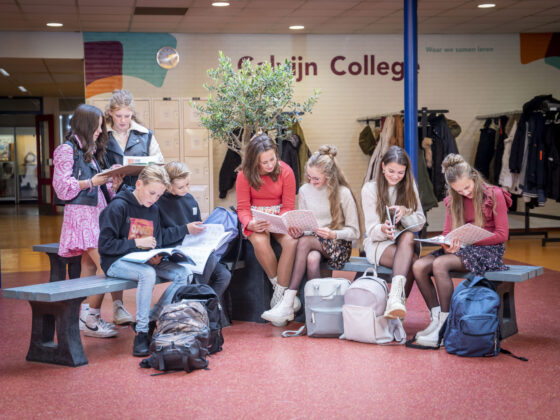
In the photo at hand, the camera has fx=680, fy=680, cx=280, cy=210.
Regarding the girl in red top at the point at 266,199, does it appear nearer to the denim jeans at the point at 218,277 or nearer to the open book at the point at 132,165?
the denim jeans at the point at 218,277

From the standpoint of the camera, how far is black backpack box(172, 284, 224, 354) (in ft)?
11.9

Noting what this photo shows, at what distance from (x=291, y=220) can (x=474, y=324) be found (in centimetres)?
125

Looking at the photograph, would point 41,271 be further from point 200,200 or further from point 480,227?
point 480,227

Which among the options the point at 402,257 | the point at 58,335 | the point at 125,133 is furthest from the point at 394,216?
the point at 58,335

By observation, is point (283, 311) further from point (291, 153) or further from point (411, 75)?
point (291, 153)

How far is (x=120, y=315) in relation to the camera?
4.41m

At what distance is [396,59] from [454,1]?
6.04ft

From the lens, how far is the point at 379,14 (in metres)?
8.00

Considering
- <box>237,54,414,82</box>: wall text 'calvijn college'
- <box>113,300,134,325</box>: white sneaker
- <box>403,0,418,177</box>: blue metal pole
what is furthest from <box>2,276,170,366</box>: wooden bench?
<box>237,54,414,82</box>: wall text 'calvijn college'

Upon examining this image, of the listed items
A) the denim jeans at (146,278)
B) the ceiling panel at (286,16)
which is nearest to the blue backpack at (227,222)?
the denim jeans at (146,278)

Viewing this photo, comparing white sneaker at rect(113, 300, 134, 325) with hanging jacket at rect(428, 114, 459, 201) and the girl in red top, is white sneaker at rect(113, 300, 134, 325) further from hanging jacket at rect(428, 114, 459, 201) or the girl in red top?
hanging jacket at rect(428, 114, 459, 201)

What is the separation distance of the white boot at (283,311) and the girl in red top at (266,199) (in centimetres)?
6

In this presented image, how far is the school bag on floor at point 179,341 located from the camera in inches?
130

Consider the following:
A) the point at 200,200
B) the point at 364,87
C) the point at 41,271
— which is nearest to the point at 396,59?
the point at 364,87
